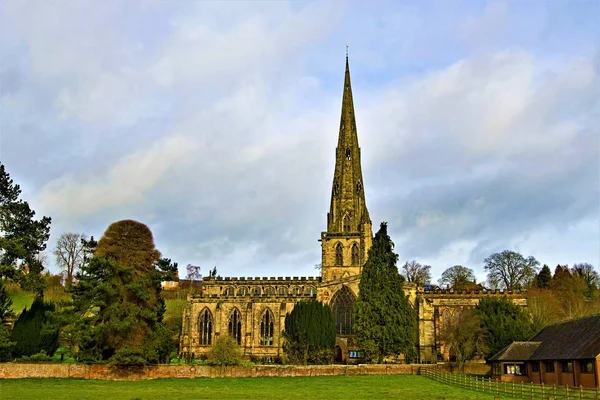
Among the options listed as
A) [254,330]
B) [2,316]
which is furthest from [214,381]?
[254,330]

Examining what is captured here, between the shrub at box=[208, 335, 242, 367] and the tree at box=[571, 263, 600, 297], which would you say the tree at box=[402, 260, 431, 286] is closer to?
the tree at box=[571, 263, 600, 297]

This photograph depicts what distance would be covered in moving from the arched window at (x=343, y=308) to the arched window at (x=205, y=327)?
14221mm

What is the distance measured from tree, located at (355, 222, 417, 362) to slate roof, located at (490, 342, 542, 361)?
10.2 meters

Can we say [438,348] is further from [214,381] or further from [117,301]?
[117,301]

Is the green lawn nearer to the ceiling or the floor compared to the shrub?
nearer to the floor

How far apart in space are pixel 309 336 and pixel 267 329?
17151 millimetres

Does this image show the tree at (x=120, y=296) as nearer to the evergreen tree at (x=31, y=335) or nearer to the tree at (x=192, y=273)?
the evergreen tree at (x=31, y=335)

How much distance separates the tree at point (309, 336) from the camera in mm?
54906

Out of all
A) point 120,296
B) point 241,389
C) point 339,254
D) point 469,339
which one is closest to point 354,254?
point 339,254

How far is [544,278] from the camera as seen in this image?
293 ft

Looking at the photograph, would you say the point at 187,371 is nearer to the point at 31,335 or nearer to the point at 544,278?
the point at 31,335

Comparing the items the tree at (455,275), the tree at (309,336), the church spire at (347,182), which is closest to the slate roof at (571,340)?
the tree at (309,336)

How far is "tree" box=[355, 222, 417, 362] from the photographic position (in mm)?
51719

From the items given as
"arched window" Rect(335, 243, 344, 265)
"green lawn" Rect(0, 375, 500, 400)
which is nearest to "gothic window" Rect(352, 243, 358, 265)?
"arched window" Rect(335, 243, 344, 265)
